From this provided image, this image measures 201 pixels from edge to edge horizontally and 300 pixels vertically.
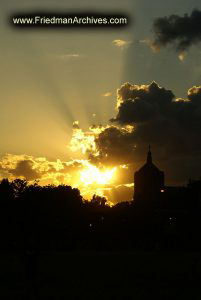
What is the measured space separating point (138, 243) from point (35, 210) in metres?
63.1

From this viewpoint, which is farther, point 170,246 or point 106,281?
point 170,246

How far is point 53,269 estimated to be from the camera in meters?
64.6

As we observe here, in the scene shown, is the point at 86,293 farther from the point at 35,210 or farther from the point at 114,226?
the point at 114,226

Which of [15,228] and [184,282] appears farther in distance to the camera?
[15,228]

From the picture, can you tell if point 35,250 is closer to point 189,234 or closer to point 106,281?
point 106,281

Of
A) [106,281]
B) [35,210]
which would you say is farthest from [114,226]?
[106,281]

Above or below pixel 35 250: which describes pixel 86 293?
below

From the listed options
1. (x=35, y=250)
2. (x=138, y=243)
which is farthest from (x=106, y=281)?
(x=138, y=243)

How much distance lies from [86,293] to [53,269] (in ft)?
81.7

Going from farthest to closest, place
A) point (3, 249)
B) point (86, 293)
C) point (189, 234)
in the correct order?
point (189, 234) < point (3, 249) < point (86, 293)

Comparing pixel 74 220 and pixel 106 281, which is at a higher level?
pixel 74 220

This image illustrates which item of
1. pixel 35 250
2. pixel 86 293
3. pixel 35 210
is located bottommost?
pixel 86 293

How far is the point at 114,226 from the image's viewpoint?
151375mm

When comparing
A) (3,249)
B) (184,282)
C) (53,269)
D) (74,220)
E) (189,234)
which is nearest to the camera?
(184,282)
